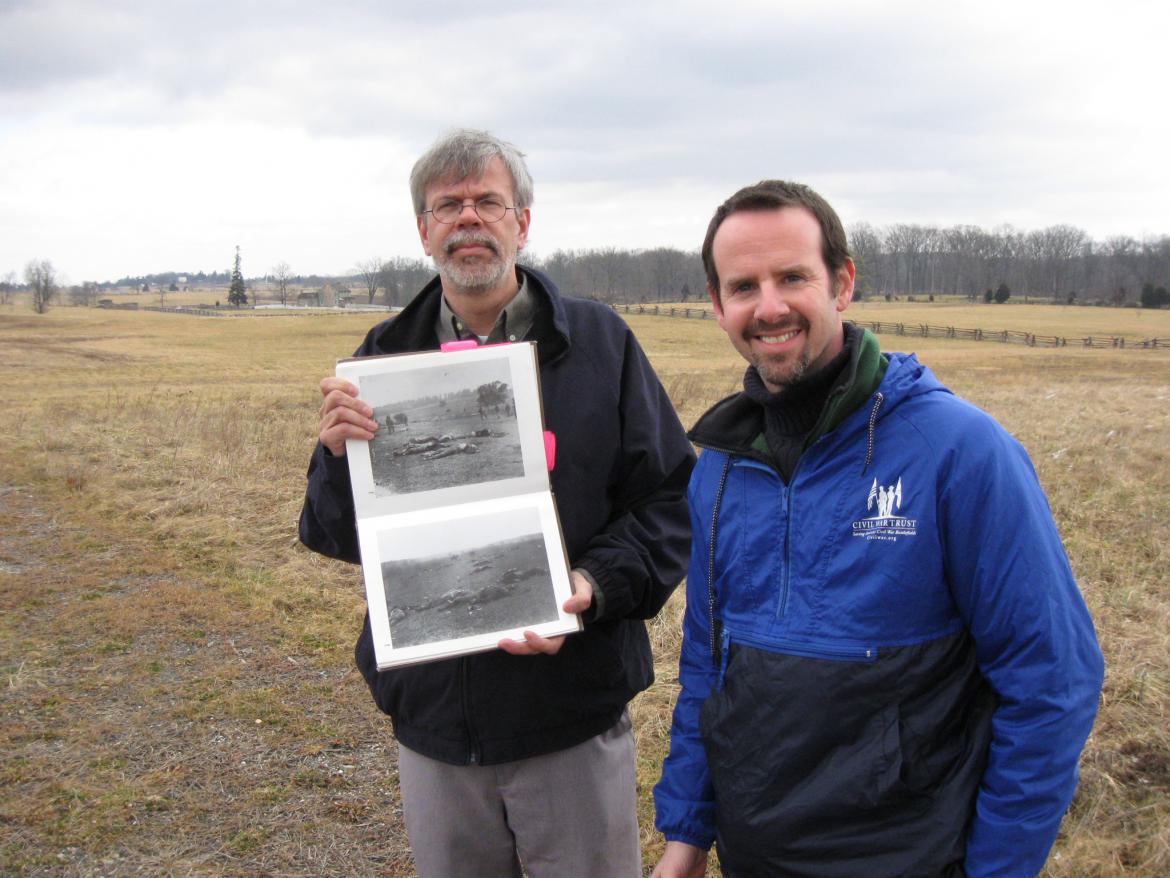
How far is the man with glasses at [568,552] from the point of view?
2674 mm

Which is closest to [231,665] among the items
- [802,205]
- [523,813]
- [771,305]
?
[523,813]

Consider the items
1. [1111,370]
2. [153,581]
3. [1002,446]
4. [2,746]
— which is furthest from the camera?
[1111,370]

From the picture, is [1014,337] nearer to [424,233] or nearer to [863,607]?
[424,233]

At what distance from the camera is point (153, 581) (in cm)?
809

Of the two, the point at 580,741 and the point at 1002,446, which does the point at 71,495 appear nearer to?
the point at 580,741

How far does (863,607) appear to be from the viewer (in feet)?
6.45

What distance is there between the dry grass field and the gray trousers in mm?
1613

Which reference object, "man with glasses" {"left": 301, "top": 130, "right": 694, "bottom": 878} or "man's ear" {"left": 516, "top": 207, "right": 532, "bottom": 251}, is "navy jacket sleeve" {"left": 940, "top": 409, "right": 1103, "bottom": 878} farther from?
"man's ear" {"left": 516, "top": 207, "right": 532, "bottom": 251}

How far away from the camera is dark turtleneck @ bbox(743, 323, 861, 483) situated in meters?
2.15

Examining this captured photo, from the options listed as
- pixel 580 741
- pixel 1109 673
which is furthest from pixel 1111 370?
pixel 580 741

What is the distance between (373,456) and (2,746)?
4177 millimetres

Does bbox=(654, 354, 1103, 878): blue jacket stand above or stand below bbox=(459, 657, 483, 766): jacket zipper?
above

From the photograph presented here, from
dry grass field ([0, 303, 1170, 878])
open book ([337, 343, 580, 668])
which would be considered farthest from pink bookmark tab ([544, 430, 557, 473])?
dry grass field ([0, 303, 1170, 878])

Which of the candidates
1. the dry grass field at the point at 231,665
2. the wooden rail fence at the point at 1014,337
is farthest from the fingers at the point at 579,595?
the wooden rail fence at the point at 1014,337
